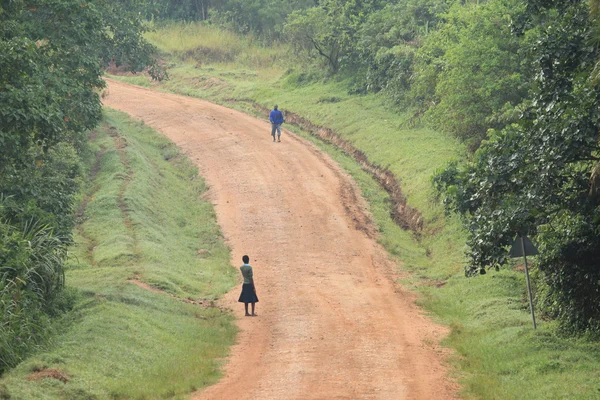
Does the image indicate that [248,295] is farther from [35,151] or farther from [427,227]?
[427,227]

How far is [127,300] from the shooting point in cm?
1812

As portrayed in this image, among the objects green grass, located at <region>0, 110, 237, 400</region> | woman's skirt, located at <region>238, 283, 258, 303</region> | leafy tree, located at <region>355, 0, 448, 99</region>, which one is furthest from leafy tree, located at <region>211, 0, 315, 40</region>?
woman's skirt, located at <region>238, 283, 258, 303</region>

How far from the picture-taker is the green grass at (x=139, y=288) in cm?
1340

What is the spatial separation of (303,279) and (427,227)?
6065 mm

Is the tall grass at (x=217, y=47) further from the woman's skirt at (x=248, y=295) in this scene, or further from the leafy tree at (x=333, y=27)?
the woman's skirt at (x=248, y=295)

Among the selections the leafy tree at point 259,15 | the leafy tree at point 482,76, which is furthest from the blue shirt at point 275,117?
the leafy tree at point 259,15

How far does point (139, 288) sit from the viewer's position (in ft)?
64.2

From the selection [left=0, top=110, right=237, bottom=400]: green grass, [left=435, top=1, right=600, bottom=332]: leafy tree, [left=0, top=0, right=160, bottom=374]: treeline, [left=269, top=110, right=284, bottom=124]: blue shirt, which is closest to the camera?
[left=0, top=110, right=237, bottom=400]: green grass

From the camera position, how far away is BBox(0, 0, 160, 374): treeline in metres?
14.6

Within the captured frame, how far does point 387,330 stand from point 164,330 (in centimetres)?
456

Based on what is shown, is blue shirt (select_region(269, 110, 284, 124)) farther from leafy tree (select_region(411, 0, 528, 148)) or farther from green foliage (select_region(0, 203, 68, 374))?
green foliage (select_region(0, 203, 68, 374))

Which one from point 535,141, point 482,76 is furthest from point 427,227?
point 535,141

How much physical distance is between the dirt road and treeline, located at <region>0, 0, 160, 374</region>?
3393mm

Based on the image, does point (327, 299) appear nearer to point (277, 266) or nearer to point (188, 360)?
point (277, 266)
